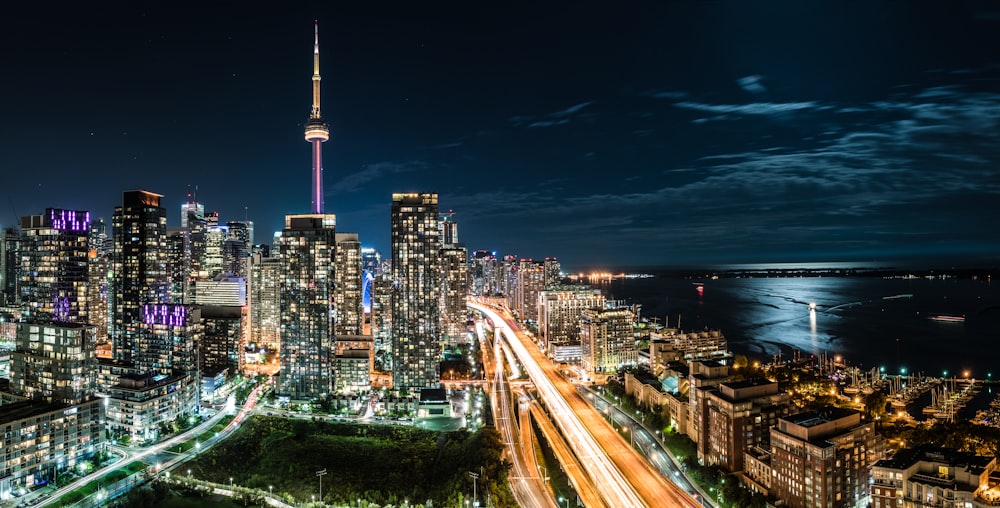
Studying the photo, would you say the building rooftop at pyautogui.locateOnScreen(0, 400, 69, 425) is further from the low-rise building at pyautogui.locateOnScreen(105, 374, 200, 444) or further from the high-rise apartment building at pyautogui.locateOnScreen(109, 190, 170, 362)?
the high-rise apartment building at pyautogui.locateOnScreen(109, 190, 170, 362)

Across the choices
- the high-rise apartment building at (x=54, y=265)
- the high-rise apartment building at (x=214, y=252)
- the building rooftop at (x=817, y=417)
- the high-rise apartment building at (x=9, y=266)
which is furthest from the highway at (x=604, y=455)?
the high-rise apartment building at (x=214, y=252)

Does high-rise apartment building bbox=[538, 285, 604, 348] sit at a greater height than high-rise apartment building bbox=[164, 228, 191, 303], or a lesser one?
lesser

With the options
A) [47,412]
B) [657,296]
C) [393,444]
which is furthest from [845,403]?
[657,296]

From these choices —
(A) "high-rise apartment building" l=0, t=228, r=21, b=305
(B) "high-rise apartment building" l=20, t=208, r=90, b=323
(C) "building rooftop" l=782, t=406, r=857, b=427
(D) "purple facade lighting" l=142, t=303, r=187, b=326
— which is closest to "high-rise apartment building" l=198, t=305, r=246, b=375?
(D) "purple facade lighting" l=142, t=303, r=187, b=326

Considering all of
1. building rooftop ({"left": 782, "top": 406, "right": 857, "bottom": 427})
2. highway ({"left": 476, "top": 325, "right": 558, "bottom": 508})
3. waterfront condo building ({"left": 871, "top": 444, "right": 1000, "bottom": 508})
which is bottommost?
highway ({"left": 476, "top": 325, "right": 558, "bottom": 508})

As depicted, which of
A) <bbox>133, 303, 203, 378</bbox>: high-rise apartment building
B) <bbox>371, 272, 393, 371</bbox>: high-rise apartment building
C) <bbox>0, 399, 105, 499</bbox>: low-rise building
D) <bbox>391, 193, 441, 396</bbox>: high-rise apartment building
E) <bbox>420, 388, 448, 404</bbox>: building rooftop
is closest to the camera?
<bbox>0, 399, 105, 499</bbox>: low-rise building

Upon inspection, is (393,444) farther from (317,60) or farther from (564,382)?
(317,60)

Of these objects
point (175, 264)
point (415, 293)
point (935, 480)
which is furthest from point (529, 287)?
point (935, 480)
